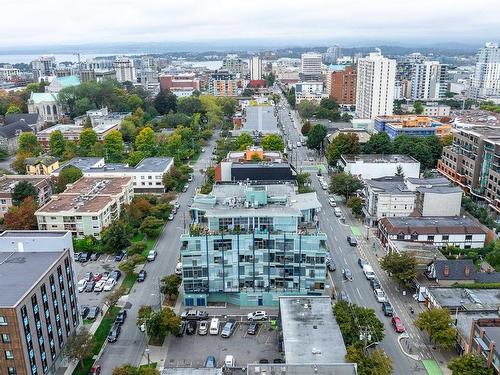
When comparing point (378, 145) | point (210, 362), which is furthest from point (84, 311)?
point (378, 145)

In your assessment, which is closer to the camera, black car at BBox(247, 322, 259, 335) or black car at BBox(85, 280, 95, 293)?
black car at BBox(247, 322, 259, 335)

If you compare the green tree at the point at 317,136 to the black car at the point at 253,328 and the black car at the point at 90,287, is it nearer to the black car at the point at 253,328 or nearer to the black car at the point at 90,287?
the black car at the point at 90,287

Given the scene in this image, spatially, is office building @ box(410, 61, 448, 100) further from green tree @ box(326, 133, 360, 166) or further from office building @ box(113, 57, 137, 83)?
office building @ box(113, 57, 137, 83)

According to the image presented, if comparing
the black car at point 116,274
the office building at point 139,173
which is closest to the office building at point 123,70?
the office building at point 139,173

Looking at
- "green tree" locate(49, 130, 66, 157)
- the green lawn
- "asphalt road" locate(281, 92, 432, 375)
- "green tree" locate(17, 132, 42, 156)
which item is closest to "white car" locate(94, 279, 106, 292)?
the green lawn

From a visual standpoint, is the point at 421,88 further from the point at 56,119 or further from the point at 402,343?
the point at 402,343

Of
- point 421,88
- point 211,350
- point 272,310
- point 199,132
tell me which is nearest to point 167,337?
point 211,350
